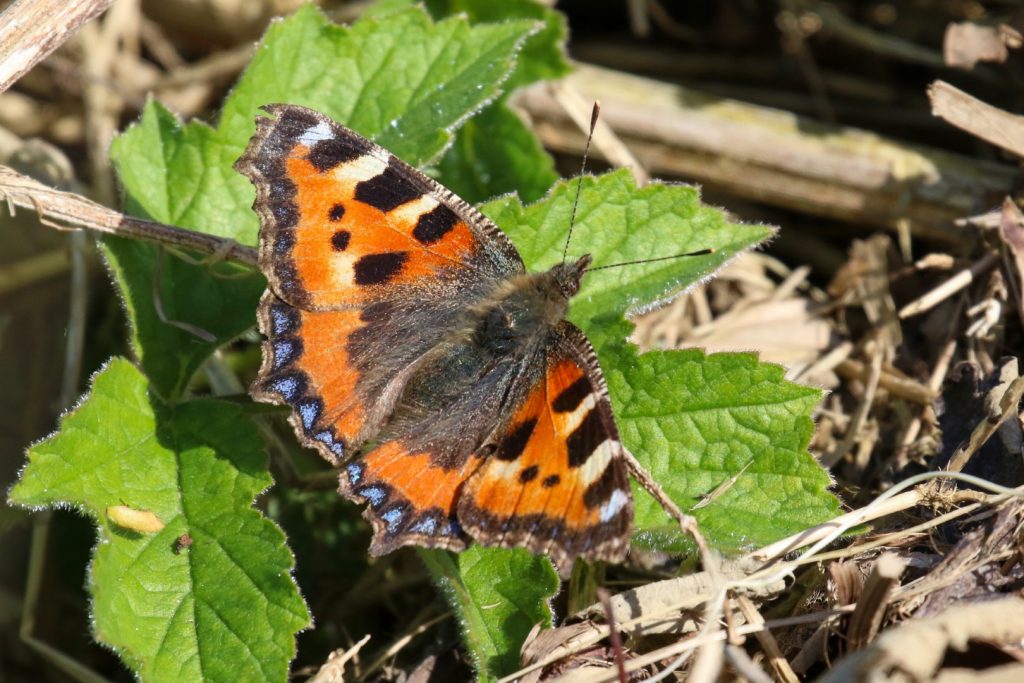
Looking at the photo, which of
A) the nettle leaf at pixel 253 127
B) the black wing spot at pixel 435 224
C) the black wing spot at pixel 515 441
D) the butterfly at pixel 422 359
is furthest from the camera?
the nettle leaf at pixel 253 127

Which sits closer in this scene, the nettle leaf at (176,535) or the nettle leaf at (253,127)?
the nettle leaf at (176,535)

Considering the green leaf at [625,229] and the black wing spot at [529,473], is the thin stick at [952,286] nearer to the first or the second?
the green leaf at [625,229]

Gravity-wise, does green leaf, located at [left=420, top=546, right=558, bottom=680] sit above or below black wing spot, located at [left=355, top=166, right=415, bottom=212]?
below

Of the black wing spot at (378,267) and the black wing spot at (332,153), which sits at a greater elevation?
the black wing spot at (332,153)

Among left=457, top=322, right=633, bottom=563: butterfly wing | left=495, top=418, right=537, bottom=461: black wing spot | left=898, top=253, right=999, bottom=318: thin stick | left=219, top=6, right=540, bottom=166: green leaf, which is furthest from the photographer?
left=898, top=253, right=999, bottom=318: thin stick

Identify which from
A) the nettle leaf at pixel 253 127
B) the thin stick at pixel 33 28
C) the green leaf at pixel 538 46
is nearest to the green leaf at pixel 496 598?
the nettle leaf at pixel 253 127

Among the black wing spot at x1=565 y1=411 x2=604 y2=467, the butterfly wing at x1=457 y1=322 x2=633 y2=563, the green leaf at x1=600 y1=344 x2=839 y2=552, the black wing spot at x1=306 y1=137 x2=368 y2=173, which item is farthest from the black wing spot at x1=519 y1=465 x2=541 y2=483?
the black wing spot at x1=306 y1=137 x2=368 y2=173

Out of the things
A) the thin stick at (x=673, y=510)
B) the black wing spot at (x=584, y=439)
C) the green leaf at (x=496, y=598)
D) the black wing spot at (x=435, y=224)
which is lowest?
the green leaf at (x=496, y=598)

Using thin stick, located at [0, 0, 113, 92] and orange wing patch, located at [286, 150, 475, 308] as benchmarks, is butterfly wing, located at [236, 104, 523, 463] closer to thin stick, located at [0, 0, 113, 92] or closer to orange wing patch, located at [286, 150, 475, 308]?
orange wing patch, located at [286, 150, 475, 308]

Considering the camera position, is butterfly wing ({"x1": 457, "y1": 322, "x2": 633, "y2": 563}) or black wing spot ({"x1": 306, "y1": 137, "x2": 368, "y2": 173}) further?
black wing spot ({"x1": 306, "y1": 137, "x2": 368, "y2": 173})
